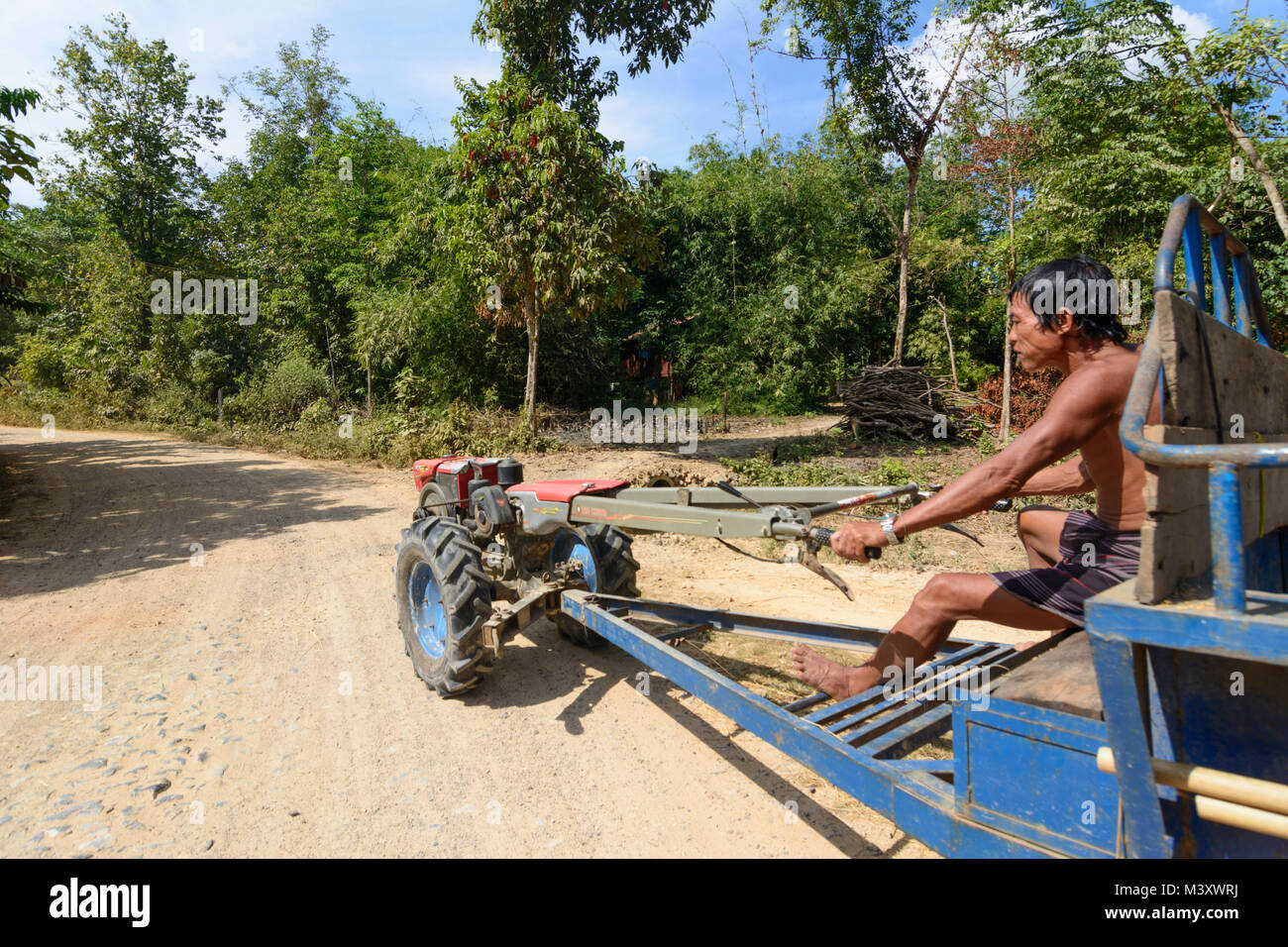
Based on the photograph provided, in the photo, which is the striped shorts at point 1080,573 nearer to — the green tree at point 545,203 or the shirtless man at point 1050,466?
the shirtless man at point 1050,466

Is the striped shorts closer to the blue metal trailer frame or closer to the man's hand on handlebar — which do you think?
the blue metal trailer frame

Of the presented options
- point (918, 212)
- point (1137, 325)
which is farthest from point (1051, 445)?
point (918, 212)

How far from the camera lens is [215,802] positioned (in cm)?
333

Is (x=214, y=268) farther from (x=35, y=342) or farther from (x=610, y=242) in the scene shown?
(x=610, y=242)

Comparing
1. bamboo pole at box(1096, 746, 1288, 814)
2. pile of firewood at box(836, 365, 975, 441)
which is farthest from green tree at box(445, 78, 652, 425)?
bamboo pole at box(1096, 746, 1288, 814)

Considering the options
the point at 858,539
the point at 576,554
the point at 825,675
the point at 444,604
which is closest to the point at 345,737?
the point at 444,604

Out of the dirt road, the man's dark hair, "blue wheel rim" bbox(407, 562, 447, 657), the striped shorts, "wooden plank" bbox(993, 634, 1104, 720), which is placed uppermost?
the man's dark hair

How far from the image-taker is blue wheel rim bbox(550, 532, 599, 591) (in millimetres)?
4746

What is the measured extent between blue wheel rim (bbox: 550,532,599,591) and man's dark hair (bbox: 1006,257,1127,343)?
3.04m

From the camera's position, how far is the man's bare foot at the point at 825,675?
3.14m

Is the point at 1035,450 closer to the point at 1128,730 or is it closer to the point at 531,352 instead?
the point at 1128,730

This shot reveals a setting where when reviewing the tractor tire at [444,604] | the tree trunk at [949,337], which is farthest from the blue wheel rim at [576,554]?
the tree trunk at [949,337]

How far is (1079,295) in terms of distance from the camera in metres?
2.52

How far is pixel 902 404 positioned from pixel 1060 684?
14927mm
